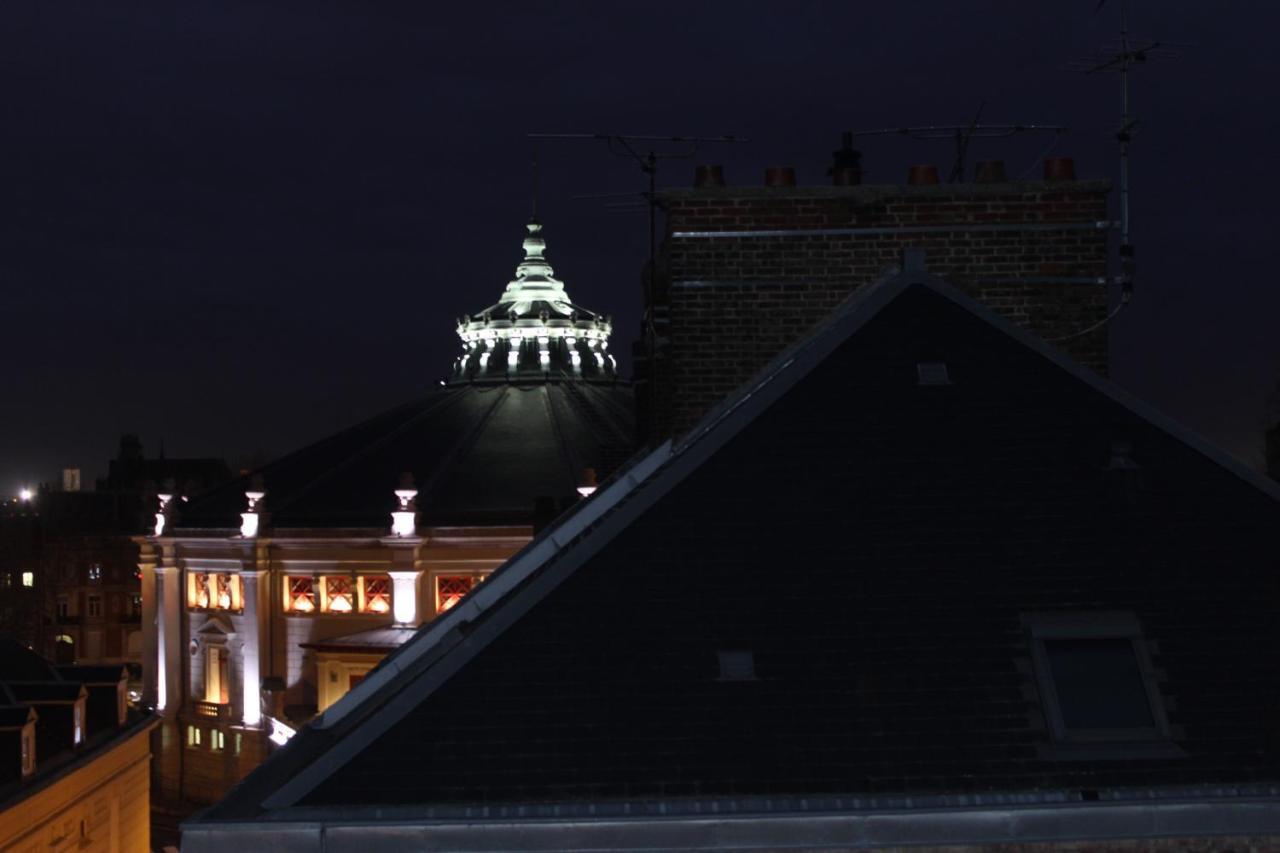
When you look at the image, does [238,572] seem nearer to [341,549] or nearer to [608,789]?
[341,549]

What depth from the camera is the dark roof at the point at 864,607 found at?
10.4 metres

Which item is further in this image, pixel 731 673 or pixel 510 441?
pixel 510 441

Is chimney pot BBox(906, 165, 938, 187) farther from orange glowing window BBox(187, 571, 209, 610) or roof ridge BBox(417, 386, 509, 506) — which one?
orange glowing window BBox(187, 571, 209, 610)

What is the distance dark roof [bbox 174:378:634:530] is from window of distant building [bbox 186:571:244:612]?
1.96 meters

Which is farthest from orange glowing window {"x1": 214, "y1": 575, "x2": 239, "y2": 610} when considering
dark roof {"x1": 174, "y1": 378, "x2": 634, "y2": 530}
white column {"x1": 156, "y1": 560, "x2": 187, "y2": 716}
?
white column {"x1": 156, "y1": 560, "x2": 187, "y2": 716}

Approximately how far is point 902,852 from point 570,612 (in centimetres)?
282

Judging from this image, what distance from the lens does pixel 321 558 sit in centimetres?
5672

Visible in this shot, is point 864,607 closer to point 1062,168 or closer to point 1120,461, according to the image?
point 1120,461

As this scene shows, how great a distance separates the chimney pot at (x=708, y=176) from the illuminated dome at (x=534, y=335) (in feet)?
176

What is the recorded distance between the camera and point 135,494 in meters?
113

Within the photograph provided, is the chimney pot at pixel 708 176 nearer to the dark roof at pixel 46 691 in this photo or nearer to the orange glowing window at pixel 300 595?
the dark roof at pixel 46 691

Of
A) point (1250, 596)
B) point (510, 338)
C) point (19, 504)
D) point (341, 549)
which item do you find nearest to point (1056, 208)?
point (1250, 596)

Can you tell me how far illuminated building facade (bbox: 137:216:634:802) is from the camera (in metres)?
55.0

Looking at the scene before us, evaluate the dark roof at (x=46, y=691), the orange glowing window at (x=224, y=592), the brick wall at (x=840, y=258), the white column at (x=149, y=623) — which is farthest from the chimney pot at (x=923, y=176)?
the white column at (x=149, y=623)
